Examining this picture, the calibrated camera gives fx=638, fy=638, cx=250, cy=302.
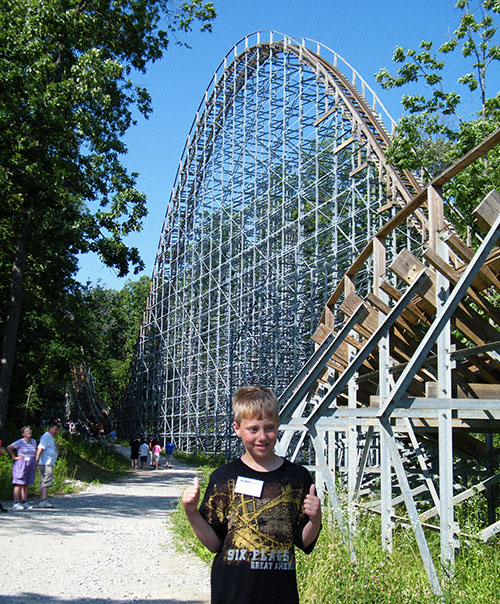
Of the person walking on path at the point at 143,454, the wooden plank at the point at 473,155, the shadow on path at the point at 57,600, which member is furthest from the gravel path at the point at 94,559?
the person walking on path at the point at 143,454

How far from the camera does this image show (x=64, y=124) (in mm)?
13625

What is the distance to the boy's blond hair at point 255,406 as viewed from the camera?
90.7 inches

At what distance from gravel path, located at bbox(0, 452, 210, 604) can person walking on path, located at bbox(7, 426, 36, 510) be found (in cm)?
28

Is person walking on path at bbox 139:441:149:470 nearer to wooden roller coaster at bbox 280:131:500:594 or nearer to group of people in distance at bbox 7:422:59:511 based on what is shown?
group of people in distance at bbox 7:422:59:511

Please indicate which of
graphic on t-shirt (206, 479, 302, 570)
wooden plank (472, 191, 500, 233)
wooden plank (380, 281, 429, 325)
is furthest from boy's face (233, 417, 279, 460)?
wooden plank (380, 281, 429, 325)

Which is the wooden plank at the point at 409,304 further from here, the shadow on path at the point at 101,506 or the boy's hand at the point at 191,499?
the shadow on path at the point at 101,506

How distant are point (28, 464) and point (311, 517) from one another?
8161 millimetres

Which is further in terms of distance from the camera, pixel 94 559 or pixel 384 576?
pixel 94 559

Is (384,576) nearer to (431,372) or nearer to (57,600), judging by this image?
(57,600)

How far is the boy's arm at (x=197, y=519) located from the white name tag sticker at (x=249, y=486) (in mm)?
146

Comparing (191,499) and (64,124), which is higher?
(64,124)

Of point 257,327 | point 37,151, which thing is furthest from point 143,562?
point 257,327

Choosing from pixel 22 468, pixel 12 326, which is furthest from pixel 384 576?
pixel 12 326

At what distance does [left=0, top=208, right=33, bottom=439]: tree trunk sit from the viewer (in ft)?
46.0
